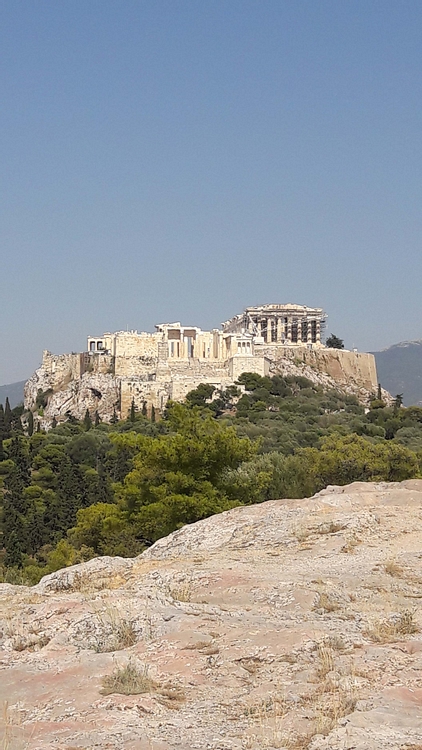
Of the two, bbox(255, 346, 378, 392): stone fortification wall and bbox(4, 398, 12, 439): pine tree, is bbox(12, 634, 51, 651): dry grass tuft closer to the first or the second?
bbox(4, 398, 12, 439): pine tree

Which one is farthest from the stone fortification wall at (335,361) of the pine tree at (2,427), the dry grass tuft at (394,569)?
the dry grass tuft at (394,569)

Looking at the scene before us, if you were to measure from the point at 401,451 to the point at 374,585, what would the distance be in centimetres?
1850

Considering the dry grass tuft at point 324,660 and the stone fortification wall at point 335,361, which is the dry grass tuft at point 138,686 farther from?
the stone fortification wall at point 335,361

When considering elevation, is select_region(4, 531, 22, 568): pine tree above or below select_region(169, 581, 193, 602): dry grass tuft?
below

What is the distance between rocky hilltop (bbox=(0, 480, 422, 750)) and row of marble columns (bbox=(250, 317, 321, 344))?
79120 millimetres

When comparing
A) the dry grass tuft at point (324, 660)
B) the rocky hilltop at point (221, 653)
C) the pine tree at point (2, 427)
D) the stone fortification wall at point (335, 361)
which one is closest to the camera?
the rocky hilltop at point (221, 653)

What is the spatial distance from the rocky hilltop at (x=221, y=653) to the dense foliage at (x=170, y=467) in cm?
420

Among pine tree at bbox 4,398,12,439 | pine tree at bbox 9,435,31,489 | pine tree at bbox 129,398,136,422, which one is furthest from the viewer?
pine tree at bbox 4,398,12,439

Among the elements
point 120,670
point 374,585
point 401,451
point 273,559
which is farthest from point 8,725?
point 401,451

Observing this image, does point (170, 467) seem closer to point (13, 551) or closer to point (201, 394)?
point (13, 551)

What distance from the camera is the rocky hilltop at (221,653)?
387cm

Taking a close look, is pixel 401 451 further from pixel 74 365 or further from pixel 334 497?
pixel 74 365

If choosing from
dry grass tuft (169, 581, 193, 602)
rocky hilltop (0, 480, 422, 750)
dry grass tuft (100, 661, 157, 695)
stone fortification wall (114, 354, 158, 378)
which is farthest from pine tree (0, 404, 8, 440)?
dry grass tuft (100, 661, 157, 695)

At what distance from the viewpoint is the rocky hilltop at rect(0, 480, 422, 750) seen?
3.87 metres
